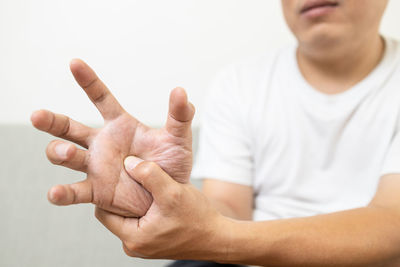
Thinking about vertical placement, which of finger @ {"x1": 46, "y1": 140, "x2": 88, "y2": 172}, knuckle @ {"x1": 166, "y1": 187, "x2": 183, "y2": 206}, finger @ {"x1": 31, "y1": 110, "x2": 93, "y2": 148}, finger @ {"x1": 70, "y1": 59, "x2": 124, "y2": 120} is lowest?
knuckle @ {"x1": 166, "y1": 187, "x2": 183, "y2": 206}

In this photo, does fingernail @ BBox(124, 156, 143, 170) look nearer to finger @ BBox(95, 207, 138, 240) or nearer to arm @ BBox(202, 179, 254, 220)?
finger @ BBox(95, 207, 138, 240)

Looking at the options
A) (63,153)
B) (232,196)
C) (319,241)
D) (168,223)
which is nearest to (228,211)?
(232,196)

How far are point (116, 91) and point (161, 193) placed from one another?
88 centimetres

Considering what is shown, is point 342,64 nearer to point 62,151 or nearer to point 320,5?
point 320,5

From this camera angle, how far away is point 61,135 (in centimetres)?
57

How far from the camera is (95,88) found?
0.56m

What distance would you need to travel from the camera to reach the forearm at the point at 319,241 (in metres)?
0.63

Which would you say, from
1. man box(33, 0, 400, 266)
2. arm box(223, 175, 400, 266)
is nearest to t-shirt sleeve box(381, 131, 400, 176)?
man box(33, 0, 400, 266)

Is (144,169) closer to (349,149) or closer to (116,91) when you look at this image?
(349,149)

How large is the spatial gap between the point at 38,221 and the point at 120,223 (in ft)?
2.28

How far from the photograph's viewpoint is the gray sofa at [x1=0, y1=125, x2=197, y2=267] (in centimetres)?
114

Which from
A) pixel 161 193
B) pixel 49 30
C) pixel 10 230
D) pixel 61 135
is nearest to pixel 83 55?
pixel 49 30

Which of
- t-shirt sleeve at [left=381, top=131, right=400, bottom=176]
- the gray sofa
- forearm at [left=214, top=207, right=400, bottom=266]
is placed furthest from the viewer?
the gray sofa

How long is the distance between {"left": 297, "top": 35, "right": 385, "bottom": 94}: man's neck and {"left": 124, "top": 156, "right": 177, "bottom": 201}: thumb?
0.58 m
